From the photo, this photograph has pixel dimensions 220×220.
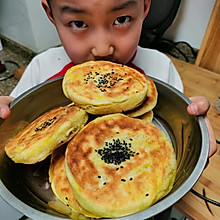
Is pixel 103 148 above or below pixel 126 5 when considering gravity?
below

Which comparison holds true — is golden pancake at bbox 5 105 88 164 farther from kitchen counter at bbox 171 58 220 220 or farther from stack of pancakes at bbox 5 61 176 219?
kitchen counter at bbox 171 58 220 220

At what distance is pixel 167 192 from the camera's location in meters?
0.56

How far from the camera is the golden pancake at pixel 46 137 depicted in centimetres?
60

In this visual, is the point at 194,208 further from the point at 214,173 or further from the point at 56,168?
the point at 56,168

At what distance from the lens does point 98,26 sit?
2.44 ft

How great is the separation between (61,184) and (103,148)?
0.15m

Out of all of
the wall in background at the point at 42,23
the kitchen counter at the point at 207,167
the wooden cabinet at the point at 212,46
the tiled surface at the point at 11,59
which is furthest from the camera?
the tiled surface at the point at 11,59

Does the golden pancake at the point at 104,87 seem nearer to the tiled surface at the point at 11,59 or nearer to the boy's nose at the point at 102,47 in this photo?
the boy's nose at the point at 102,47

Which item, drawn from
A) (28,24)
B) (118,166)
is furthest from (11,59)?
(118,166)

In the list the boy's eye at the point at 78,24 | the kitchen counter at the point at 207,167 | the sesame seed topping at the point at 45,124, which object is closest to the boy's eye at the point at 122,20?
the boy's eye at the point at 78,24

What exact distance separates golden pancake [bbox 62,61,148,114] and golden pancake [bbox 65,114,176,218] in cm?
4

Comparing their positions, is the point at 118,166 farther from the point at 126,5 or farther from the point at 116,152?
the point at 126,5

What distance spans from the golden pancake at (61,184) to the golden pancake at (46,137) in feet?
0.22

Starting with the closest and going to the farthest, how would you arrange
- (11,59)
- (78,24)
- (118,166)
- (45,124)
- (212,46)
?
(118,166) → (45,124) → (78,24) → (212,46) → (11,59)
